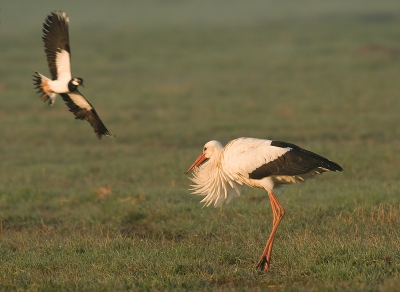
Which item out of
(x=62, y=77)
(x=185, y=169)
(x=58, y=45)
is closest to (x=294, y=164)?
(x=62, y=77)

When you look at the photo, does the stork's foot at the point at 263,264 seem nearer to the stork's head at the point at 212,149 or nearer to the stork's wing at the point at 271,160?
the stork's wing at the point at 271,160

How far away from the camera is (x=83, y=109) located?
313 inches

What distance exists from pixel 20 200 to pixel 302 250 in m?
4.37

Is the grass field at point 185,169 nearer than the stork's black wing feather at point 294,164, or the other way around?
the grass field at point 185,169

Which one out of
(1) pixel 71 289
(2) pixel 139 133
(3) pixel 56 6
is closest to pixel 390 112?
(2) pixel 139 133

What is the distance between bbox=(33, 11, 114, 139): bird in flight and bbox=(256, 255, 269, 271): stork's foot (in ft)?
8.44

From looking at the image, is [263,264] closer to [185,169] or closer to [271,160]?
[271,160]

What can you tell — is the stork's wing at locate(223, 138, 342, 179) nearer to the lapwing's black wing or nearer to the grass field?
the grass field

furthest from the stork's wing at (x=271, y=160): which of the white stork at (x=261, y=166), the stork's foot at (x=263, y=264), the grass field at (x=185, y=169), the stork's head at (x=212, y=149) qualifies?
the stork's foot at (x=263, y=264)

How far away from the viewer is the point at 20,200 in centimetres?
890

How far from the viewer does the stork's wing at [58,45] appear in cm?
771

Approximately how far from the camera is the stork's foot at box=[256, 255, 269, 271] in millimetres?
5820

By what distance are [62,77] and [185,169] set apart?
3147 mm

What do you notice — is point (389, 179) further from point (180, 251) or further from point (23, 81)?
point (23, 81)
